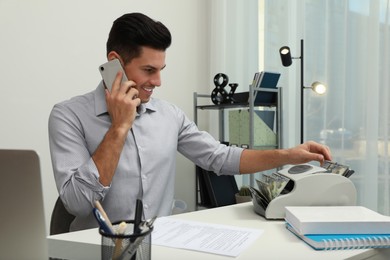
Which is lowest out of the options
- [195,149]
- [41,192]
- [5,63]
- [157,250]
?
[157,250]

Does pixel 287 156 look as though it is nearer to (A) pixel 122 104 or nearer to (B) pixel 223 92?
(A) pixel 122 104

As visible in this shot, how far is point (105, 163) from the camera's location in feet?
3.88

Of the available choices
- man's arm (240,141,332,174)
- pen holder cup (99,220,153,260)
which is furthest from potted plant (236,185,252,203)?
pen holder cup (99,220,153,260)

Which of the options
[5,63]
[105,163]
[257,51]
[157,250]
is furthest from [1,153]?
[257,51]

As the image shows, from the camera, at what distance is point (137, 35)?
1.40 meters

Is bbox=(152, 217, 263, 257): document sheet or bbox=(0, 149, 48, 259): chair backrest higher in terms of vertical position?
bbox=(0, 149, 48, 259): chair backrest

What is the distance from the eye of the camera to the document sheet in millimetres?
890

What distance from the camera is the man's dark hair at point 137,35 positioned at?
1.41 metres

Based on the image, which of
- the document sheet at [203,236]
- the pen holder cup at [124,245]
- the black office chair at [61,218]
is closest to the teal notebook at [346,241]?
the document sheet at [203,236]

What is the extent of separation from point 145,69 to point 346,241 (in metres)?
0.89

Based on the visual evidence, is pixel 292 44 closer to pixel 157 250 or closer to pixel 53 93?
pixel 53 93

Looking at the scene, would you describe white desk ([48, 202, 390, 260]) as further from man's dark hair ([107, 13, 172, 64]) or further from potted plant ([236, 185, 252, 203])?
potted plant ([236, 185, 252, 203])

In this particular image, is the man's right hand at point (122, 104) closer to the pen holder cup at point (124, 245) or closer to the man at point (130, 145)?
the man at point (130, 145)

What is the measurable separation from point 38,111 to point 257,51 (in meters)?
1.54
